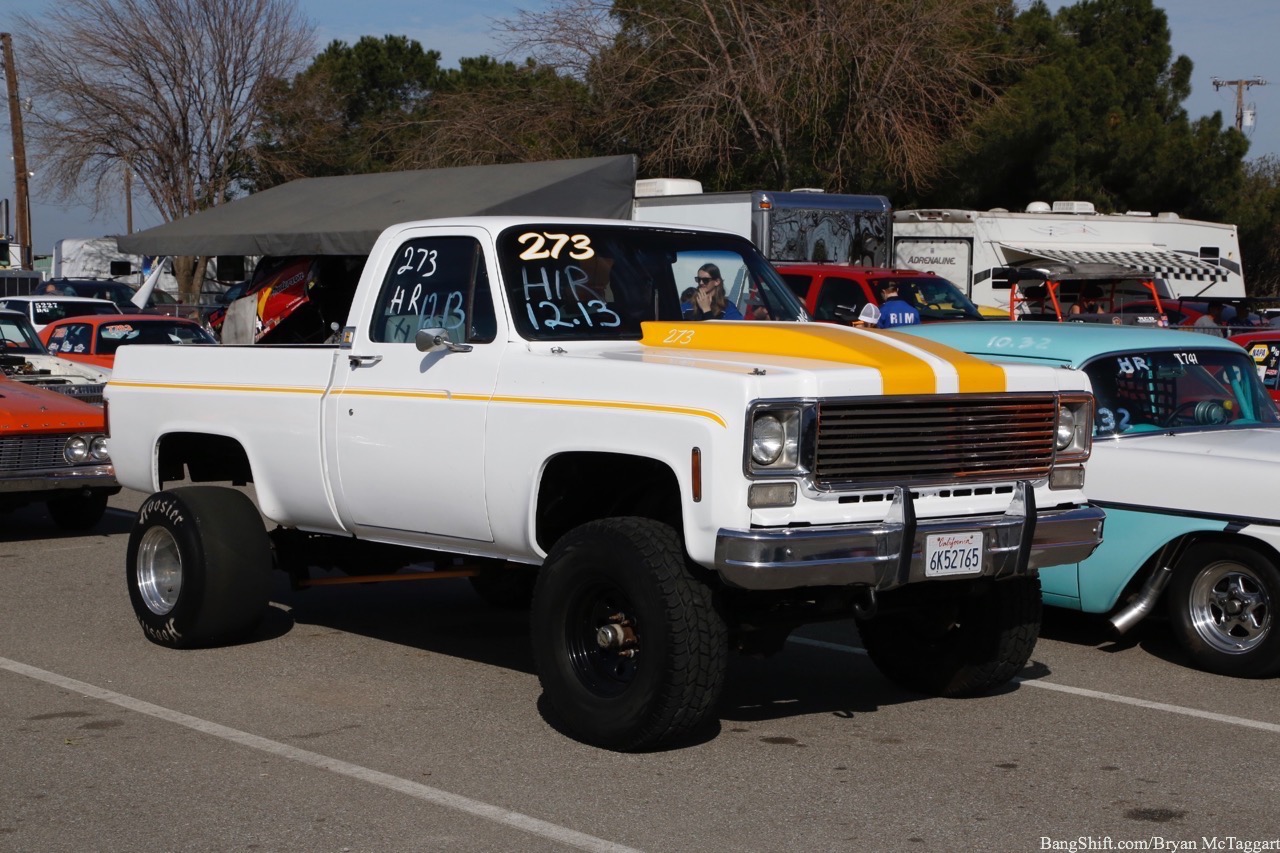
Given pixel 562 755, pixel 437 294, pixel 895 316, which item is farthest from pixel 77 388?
pixel 562 755

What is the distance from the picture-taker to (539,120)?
32719 mm

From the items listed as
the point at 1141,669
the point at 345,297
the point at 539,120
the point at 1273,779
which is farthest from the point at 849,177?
the point at 1273,779

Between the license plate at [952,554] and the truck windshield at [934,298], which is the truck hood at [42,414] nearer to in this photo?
the license plate at [952,554]

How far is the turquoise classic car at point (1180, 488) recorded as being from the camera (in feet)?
24.3

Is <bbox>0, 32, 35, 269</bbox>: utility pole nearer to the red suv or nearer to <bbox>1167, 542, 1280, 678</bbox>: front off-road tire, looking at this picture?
the red suv

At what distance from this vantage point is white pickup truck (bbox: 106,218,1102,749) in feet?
18.5

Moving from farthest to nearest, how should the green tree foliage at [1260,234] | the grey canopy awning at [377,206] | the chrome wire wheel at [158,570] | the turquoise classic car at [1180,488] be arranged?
the green tree foliage at [1260,234] → the grey canopy awning at [377,206] → the chrome wire wheel at [158,570] → the turquoise classic car at [1180,488]

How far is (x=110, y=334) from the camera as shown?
1856 centimetres

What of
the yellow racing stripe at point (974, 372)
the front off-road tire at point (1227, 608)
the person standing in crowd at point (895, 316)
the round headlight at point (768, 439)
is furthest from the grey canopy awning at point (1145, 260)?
the round headlight at point (768, 439)

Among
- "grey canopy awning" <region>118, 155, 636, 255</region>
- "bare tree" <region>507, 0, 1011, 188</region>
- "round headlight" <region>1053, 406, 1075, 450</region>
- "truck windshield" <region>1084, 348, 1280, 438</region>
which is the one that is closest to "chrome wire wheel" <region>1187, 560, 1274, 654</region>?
"truck windshield" <region>1084, 348, 1280, 438</region>

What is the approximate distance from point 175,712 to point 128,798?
120cm

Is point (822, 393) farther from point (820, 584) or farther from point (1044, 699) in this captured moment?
point (1044, 699)

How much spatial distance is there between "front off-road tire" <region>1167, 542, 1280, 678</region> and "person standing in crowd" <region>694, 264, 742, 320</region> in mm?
2559

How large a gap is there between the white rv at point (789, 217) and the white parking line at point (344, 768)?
1413 cm
